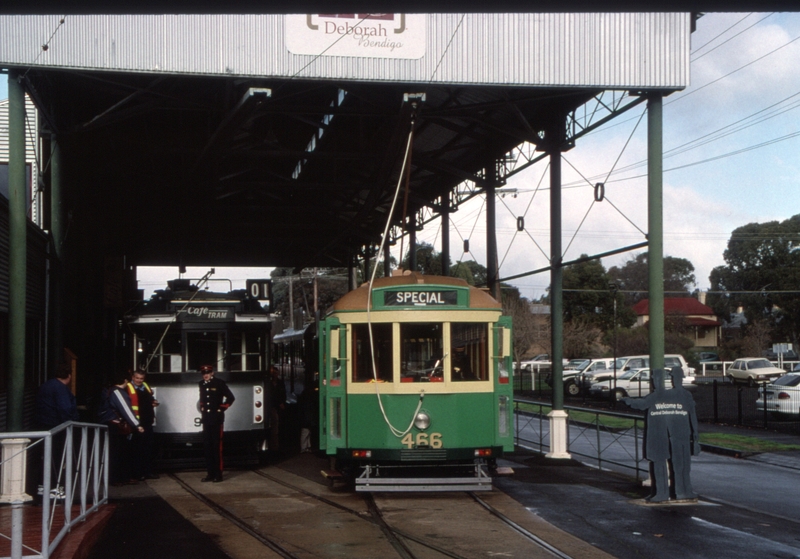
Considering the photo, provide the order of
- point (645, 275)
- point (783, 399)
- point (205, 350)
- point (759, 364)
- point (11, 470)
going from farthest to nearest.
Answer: point (645, 275) → point (759, 364) → point (783, 399) → point (205, 350) → point (11, 470)

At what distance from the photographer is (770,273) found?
72438 mm

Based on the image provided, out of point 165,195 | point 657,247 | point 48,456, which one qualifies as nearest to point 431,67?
point 657,247

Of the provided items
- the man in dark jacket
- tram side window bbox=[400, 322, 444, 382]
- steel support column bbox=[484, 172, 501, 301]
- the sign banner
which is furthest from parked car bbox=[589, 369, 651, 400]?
the man in dark jacket

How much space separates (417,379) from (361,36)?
6.20 m

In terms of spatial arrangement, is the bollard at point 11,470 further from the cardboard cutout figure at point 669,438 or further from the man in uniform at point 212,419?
the cardboard cutout figure at point 669,438

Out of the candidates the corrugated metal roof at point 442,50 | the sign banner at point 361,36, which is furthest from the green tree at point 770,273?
the sign banner at point 361,36

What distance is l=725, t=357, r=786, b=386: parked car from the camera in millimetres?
51406

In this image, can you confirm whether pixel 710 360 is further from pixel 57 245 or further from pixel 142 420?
pixel 142 420

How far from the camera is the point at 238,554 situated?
29.2 ft

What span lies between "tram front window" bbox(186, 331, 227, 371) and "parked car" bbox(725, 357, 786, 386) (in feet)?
136

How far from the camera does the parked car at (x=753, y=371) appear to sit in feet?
169

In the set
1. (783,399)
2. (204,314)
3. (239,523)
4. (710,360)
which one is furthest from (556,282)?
(710,360)

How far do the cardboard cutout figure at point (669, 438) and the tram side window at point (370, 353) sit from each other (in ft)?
10.9

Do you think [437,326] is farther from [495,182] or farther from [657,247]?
[495,182]
